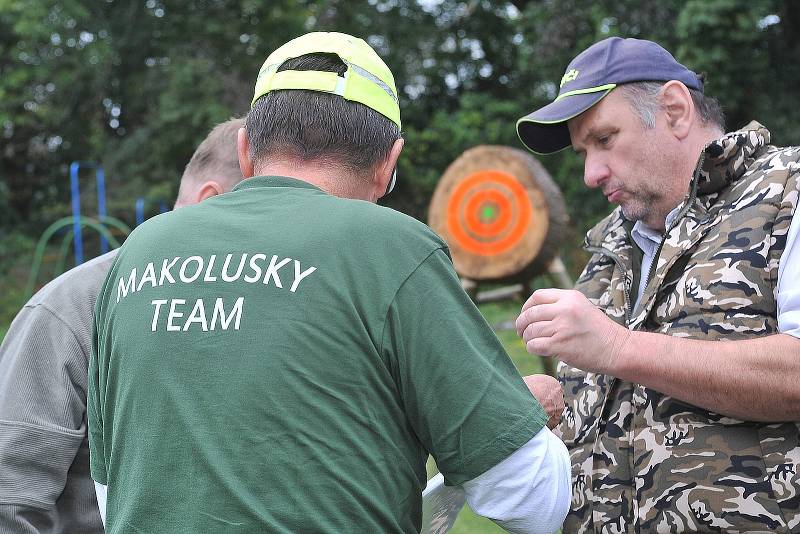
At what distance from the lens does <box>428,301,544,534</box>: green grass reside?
12.6 ft

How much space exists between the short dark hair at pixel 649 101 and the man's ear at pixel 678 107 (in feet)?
0.06

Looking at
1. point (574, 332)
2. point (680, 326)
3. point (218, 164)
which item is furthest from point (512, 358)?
point (574, 332)

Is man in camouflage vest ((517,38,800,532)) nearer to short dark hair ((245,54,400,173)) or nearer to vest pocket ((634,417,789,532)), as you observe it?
vest pocket ((634,417,789,532))

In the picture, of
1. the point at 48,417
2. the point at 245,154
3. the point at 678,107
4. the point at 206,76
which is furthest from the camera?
the point at 206,76

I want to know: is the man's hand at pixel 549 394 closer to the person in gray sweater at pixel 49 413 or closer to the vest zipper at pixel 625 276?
the vest zipper at pixel 625 276

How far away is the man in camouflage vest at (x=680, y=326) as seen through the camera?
1.60 m

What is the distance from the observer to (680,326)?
1.74 meters

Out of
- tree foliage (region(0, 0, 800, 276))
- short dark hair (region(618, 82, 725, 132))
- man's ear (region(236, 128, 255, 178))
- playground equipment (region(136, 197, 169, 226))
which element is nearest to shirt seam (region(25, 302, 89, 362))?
man's ear (region(236, 128, 255, 178))

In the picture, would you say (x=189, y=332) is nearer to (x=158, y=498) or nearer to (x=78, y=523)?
(x=158, y=498)

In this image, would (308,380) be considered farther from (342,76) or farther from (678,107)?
(678,107)

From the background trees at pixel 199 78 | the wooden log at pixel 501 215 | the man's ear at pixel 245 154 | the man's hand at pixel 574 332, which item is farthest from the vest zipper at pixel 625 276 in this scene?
the background trees at pixel 199 78

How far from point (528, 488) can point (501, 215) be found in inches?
198

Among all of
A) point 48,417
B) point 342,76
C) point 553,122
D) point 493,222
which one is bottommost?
point 493,222

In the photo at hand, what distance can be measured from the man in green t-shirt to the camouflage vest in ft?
1.56
